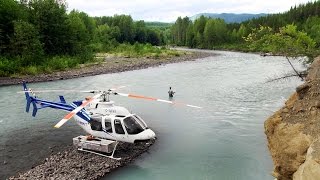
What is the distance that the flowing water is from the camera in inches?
612

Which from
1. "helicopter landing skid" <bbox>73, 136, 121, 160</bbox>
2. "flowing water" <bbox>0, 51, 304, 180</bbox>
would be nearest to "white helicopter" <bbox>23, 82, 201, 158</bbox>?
"helicopter landing skid" <bbox>73, 136, 121, 160</bbox>

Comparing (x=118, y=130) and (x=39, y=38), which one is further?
(x=39, y=38)

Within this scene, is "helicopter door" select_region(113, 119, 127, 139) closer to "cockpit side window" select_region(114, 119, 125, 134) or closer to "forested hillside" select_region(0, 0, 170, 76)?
→ "cockpit side window" select_region(114, 119, 125, 134)

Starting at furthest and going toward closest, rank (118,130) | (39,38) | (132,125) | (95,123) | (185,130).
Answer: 1. (39,38)
2. (185,130)
3. (95,123)
4. (118,130)
5. (132,125)

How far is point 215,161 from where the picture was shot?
16.3 meters

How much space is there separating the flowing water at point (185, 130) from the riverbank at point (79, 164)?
0.45 m

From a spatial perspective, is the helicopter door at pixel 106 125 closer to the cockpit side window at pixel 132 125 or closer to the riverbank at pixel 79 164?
the cockpit side window at pixel 132 125

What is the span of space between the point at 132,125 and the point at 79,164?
2788 mm

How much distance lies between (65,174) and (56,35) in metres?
45.5

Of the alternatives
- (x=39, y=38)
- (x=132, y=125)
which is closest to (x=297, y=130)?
(x=132, y=125)

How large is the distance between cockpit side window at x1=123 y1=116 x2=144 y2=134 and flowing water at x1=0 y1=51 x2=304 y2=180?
4.65 feet

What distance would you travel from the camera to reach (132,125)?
52.6ft

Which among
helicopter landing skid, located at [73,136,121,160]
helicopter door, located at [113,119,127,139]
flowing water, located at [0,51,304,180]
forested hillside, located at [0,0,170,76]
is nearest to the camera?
flowing water, located at [0,51,304,180]

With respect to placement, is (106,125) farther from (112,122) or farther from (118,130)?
(118,130)
